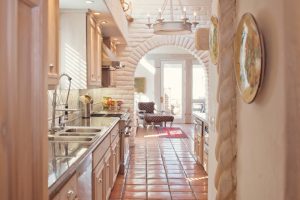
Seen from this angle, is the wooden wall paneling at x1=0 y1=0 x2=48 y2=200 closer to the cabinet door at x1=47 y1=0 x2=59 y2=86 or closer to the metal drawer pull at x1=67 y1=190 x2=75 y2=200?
the metal drawer pull at x1=67 y1=190 x2=75 y2=200

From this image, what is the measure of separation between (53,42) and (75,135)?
4.11 ft

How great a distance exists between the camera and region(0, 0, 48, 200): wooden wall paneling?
2.56 feet

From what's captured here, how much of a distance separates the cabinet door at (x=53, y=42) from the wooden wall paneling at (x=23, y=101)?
132 centimetres

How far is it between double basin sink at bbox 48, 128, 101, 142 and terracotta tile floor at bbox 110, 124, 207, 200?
1017mm

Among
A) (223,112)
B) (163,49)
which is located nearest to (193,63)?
(163,49)

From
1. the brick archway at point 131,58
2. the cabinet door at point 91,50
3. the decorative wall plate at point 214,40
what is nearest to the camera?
the decorative wall plate at point 214,40

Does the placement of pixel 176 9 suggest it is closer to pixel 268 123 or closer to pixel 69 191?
pixel 69 191

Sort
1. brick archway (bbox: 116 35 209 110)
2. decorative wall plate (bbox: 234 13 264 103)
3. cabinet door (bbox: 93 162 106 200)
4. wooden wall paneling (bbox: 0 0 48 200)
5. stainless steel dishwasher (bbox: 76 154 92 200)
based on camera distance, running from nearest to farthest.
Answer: wooden wall paneling (bbox: 0 0 48 200)
decorative wall plate (bbox: 234 13 264 103)
stainless steel dishwasher (bbox: 76 154 92 200)
cabinet door (bbox: 93 162 106 200)
brick archway (bbox: 116 35 209 110)

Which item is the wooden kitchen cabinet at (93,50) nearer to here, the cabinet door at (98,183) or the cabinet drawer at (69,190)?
the cabinet door at (98,183)

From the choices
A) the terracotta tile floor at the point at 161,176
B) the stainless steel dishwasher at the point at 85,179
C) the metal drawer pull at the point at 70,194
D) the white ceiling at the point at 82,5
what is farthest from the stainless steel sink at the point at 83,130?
the metal drawer pull at the point at 70,194

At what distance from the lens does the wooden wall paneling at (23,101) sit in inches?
30.7

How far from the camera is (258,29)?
1513 millimetres

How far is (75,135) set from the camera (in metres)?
3.40

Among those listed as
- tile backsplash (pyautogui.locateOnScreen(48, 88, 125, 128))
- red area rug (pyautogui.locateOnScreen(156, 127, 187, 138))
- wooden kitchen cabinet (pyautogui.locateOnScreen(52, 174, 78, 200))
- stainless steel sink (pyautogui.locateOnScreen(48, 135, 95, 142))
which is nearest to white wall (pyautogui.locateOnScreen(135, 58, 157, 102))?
red area rug (pyautogui.locateOnScreen(156, 127, 187, 138))
